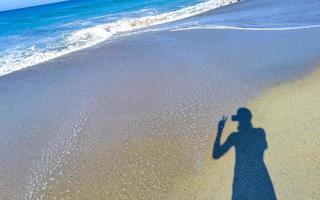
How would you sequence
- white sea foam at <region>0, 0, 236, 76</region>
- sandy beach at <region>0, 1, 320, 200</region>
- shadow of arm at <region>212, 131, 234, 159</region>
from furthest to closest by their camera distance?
white sea foam at <region>0, 0, 236, 76</region> < shadow of arm at <region>212, 131, 234, 159</region> < sandy beach at <region>0, 1, 320, 200</region>

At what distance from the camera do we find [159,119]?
24.7 ft

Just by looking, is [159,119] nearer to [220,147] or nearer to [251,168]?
[220,147]

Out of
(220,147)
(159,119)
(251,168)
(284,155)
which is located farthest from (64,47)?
(284,155)

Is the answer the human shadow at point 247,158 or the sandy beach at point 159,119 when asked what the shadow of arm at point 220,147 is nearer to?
the human shadow at point 247,158

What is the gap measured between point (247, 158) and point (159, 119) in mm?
2687

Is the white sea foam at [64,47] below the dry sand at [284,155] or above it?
above

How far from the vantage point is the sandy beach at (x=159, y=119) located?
537 centimetres

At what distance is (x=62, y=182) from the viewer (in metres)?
5.80

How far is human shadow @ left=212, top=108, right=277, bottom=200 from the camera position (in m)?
4.79

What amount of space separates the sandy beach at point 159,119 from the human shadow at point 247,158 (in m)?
0.13

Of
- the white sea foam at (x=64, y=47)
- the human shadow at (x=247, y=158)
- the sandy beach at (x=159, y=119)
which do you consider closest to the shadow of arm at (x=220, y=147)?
the human shadow at (x=247, y=158)

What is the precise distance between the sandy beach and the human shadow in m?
0.13

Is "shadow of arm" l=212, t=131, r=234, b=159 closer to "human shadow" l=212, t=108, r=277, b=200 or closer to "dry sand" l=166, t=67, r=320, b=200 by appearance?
"human shadow" l=212, t=108, r=277, b=200

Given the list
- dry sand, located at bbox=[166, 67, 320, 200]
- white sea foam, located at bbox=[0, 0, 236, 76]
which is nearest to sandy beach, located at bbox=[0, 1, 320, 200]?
dry sand, located at bbox=[166, 67, 320, 200]
